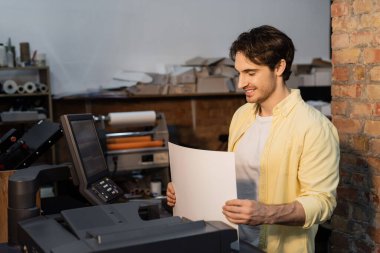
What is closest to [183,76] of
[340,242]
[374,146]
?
[340,242]

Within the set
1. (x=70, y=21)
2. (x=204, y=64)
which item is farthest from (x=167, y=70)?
(x=70, y=21)

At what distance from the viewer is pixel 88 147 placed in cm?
165

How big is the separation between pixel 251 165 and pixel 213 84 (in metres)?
3.23

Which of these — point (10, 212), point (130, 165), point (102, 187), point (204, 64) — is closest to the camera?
point (10, 212)

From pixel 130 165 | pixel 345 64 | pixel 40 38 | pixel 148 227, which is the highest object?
pixel 40 38

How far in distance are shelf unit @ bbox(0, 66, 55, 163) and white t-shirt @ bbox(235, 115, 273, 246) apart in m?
2.84

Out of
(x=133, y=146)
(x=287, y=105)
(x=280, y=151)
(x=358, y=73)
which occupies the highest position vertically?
(x=358, y=73)

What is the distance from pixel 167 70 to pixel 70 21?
0.97 m

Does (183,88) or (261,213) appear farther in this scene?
(183,88)

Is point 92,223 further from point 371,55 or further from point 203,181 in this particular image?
point 371,55

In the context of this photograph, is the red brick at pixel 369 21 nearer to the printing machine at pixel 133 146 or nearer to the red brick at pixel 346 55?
the red brick at pixel 346 55

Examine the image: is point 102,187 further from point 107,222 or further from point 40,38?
point 40,38

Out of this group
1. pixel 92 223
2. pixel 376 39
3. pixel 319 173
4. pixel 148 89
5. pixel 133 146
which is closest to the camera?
pixel 92 223

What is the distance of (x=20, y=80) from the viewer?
4.54m
